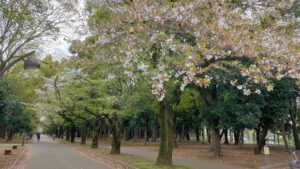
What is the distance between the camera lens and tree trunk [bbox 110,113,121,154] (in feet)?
76.7

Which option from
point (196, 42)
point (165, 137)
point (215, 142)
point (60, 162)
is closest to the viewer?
point (196, 42)

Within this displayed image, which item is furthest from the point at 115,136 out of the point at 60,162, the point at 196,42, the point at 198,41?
the point at 198,41

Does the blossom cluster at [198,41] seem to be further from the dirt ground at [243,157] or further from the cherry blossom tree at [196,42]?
the dirt ground at [243,157]

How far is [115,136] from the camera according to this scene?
23500 millimetres

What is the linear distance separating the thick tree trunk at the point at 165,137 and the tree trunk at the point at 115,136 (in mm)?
8496

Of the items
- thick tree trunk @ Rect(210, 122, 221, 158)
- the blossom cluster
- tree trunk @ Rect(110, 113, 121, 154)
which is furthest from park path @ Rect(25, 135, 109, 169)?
thick tree trunk @ Rect(210, 122, 221, 158)

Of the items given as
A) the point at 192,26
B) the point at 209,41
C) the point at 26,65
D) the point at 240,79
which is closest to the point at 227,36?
the point at 209,41

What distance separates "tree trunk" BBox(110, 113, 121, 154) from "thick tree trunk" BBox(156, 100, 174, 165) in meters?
8.50

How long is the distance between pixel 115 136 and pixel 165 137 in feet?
28.7

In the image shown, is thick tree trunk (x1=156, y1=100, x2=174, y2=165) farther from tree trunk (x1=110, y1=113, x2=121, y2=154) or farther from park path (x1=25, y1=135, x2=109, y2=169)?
tree trunk (x1=110, y1=113, x2=121, y2=154)

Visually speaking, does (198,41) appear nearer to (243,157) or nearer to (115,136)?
(243,157)

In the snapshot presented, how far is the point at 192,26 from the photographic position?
10734 mm

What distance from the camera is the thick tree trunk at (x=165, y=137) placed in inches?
597

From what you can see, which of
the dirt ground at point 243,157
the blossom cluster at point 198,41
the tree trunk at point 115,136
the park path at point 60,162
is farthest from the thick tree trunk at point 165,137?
the tree trunk at point 115,136
